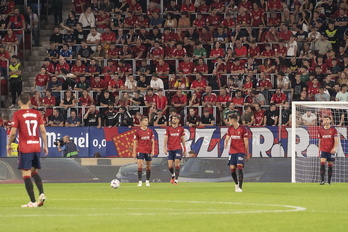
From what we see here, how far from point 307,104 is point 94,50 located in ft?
37.5

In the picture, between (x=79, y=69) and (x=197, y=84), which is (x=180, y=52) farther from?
(x=79, y=69)

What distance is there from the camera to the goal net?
27.0 metres

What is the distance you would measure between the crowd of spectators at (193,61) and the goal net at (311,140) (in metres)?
1.38

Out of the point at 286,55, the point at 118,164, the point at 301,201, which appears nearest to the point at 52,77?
the point at 118,164

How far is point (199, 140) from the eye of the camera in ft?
96.3

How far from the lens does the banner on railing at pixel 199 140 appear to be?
92.0 ft

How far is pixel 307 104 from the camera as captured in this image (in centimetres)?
2666

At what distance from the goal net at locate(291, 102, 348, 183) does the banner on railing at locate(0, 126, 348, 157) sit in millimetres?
35

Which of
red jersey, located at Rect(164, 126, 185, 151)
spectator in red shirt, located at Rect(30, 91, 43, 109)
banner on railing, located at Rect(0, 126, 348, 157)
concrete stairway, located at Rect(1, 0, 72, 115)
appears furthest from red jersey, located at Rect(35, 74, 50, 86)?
red jersey, located at Rect(164, 126, 185, 151)

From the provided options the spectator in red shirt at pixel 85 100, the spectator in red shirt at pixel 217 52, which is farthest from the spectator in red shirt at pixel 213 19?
the spectator in red shirt at pixel 85 100

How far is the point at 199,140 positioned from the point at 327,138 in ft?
20.9

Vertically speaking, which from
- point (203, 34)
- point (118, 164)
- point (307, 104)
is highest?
point (203, 34)

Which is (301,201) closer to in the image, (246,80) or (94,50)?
(246,80)

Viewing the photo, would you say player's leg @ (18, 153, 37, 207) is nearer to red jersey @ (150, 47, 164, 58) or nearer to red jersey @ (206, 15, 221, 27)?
red jersey @ (150, 47, 164, 58)
